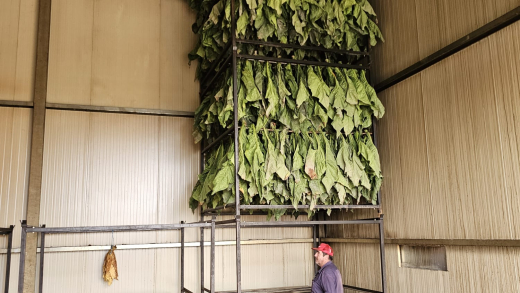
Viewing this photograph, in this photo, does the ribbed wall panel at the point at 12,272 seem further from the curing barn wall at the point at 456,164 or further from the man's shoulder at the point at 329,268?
the curing barn wall at the point at 456,164

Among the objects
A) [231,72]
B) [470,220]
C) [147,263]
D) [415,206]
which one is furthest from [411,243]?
[147,263]

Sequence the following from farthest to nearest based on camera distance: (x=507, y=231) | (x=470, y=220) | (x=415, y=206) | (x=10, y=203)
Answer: (x=10, y=203), (x=415, y=206), (x=470, y=220), (x=507, y=231)

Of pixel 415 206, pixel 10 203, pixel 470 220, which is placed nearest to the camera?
pixel 470 220

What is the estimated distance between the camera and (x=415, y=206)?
5.34 meters

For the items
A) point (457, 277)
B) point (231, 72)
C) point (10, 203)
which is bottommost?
point (457, 277)

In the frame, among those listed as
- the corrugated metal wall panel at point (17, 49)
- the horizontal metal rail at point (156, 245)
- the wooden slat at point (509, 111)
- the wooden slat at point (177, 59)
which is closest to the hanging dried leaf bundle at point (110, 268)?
the horizontal metal rail at point (156, 245)

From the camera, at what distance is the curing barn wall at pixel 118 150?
20.0ft

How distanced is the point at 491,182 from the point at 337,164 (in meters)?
1.73

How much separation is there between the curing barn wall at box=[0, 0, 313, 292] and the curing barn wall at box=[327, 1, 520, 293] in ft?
6.62

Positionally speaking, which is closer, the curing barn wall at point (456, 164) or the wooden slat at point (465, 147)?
the curing barn wall at point (456, 164)

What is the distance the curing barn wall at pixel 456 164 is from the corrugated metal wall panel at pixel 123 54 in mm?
2923

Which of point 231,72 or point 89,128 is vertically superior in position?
point 231,72

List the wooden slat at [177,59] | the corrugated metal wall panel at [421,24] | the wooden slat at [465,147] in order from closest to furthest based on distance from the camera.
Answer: the wooden slat at [465,147] < the corrugated metal wall panel at [421,24] < the wooden slat at [177,59]

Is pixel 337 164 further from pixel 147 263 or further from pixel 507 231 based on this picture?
pixel 147 263
